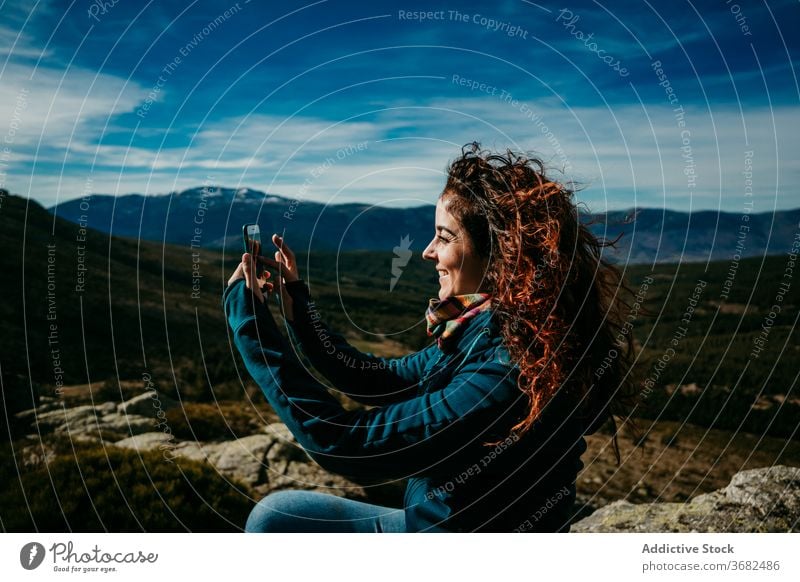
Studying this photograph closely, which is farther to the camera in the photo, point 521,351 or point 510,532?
point 510,532

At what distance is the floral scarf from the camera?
2364 mm

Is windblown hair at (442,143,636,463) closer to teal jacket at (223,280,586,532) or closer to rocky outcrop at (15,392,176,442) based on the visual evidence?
teal jacket at (223,280,586,532)

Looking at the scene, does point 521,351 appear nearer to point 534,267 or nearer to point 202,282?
point 534,267

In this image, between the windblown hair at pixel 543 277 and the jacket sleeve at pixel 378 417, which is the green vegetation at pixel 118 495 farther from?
the windblown hair at pixel 543 277

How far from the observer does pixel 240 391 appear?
12750 millimetres

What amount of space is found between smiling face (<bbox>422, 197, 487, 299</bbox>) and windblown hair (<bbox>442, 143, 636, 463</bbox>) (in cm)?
2

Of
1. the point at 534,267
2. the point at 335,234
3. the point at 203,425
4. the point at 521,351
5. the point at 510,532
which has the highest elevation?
the point at 335,234

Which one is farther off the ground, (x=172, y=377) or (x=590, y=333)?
(x=590, y=333)

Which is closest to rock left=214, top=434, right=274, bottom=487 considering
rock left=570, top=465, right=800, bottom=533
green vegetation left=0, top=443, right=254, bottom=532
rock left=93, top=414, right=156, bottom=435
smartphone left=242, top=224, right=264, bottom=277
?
green vegetation left=0, top=443, right=254, bottom=532

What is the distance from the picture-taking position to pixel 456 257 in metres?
2.47

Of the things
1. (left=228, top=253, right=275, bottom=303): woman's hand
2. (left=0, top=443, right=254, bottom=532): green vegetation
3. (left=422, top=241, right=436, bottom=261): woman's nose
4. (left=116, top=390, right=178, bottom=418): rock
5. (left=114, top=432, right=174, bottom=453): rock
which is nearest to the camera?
(left=228, top=253, right=275, bottom=303): woman's hand
